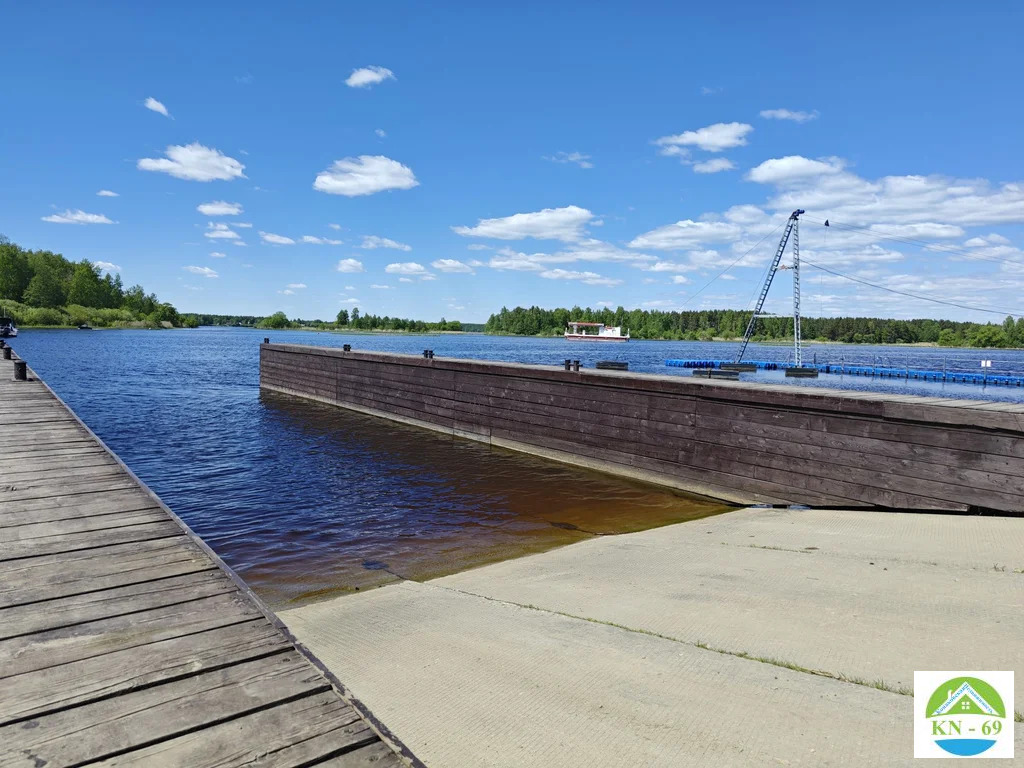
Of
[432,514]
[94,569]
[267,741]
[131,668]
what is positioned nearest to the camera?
[267,741]

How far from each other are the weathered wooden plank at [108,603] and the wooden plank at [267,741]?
1429mm

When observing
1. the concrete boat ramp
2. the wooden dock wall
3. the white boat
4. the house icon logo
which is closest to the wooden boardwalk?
the concrete boat ramp

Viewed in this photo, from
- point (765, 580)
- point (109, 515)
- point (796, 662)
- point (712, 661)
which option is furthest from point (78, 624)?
point (765, 580)

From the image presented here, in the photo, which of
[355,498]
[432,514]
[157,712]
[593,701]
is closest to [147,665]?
[157,712]

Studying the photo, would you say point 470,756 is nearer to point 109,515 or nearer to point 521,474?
point 109,515

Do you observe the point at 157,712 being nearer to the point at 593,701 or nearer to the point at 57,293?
the point at 593,701

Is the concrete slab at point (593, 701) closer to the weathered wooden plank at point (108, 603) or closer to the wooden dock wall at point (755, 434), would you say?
the weathered wooden plank at point (108, 603)

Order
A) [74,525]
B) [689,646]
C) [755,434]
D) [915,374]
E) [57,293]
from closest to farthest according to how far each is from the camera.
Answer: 1. [689,646]
2. [74,525]
3. [755,434]
4. [915,374]
5. [57,293]

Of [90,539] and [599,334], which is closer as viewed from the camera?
[90,539]

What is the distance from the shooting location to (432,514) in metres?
10.8

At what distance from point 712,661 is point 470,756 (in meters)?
2.01

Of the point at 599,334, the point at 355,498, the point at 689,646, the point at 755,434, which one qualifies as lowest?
the point at 355,498

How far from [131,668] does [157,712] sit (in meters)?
0.46

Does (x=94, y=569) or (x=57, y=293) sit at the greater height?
(x=57, y=293)
